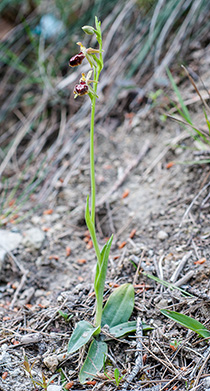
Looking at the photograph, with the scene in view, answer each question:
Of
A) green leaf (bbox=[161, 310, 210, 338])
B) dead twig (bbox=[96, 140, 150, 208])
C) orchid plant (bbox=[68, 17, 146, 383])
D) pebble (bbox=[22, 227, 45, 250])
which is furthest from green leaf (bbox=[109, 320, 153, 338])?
dead twig (bbox=[96, 140, 150, 208])

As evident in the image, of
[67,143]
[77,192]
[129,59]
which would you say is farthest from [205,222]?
[129,59]

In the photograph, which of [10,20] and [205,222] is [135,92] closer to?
[205,222]

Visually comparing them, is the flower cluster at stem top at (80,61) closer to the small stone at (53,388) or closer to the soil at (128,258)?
the soil at (128,258)

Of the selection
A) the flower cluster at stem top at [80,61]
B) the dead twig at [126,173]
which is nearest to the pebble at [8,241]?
the dead twig at [126,173]

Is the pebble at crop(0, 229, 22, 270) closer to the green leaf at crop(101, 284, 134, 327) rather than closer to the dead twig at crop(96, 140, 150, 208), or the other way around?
the dead twig at crop(96, 140, 150, 208)

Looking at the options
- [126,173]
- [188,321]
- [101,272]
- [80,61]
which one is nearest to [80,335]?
[101,272]
